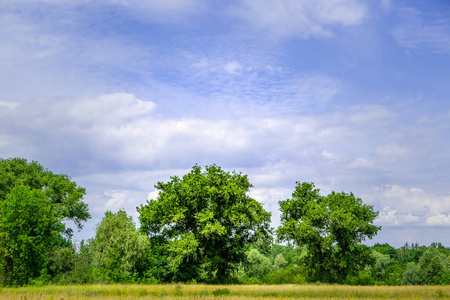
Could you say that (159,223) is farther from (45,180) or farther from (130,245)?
(45,180)

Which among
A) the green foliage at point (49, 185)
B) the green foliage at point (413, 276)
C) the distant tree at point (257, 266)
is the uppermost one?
the green foliage at point (49, 185)

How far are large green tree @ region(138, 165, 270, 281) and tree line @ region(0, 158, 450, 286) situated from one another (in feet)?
0.40

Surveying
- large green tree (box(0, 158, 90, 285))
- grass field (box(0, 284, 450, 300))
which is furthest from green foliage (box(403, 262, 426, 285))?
large green tree (box(0, 158, 90, 285))

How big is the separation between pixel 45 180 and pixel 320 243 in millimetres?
41004

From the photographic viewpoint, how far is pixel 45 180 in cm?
6334

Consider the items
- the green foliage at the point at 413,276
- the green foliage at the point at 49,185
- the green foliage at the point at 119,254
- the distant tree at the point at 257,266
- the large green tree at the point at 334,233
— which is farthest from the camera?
the green foliage at the point at 413,276

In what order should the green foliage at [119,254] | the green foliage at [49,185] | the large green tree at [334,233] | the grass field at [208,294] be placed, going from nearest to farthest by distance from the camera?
the grass field at [208,294] → the green foliage at [119,254] → the large green tree at [334,233] → the green foliage at [49,185]

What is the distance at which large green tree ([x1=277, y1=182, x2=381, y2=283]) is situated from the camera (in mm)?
55938

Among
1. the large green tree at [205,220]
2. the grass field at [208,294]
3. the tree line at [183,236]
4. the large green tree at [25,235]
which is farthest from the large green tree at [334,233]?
the large green tree at [25,235]

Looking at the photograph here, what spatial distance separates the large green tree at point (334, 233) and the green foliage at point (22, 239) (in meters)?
31.2

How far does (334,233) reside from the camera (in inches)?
2242

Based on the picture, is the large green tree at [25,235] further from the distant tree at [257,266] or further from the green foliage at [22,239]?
the distant tree at [257,266]

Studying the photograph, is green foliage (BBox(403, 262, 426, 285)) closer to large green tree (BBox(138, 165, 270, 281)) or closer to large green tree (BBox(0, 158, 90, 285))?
large green tree (BBox(138, 165, 270, 281))

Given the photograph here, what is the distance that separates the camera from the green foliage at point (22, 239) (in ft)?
156
